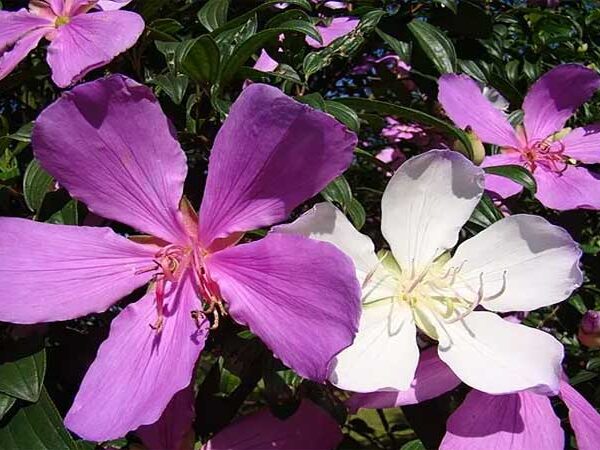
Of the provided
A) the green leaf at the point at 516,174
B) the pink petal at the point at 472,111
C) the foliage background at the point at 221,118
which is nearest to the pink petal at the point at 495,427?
the foliage background at the point at 221,118

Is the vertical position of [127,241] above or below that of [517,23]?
above

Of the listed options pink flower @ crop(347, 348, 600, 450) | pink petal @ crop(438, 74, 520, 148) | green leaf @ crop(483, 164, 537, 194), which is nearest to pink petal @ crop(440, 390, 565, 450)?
pink flower @ crop(347, 348, 600, 450)

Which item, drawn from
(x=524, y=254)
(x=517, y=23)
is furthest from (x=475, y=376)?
(x=517, y=23)

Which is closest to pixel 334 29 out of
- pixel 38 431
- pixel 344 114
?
pixel 344 114

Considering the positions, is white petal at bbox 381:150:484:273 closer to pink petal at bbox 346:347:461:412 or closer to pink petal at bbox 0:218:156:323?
pink petal at bbox 346:347:461:412

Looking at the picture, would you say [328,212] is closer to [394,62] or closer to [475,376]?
Answer: [475,376]

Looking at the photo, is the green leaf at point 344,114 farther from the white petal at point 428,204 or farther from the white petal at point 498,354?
→ the white petal at point 498,354

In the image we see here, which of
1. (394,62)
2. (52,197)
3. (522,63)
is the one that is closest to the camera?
(52,197)
